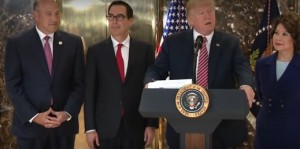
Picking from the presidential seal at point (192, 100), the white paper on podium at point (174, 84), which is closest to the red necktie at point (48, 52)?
the white paper on podium at point (174, 84)

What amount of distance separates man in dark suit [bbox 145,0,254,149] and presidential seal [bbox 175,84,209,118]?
64 centimetres

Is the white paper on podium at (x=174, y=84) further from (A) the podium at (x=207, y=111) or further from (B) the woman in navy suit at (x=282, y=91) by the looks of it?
(B) the woman in navy suit at (x=282, y=91)

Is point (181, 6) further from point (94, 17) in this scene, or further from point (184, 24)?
point (94, 17)

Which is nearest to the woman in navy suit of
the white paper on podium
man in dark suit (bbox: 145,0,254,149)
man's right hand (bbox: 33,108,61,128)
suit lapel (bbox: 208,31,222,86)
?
man in dark suit (bbox: 145,0,254,149)

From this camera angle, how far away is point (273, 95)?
318cm

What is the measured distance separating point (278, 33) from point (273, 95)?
493 millimetres

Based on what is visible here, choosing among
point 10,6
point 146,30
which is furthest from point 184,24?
point 10,6

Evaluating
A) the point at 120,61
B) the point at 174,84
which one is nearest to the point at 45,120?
the point at 120,61

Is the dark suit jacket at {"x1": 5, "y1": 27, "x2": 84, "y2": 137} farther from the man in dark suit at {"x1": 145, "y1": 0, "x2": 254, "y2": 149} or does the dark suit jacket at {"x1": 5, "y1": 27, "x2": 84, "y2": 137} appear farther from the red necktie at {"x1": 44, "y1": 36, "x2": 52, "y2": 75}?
the man in dark suit at {"x1": 145, "y1": 0, "x2": 254, "y2": 149}

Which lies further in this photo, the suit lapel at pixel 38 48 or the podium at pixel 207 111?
the suit lapel at pixel 38 48

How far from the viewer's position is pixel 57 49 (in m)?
3.06

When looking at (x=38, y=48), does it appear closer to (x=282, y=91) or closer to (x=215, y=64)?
(x=215, y=64)

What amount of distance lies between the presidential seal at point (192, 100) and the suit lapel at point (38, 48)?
1.41m

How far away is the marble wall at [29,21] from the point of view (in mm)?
4523
